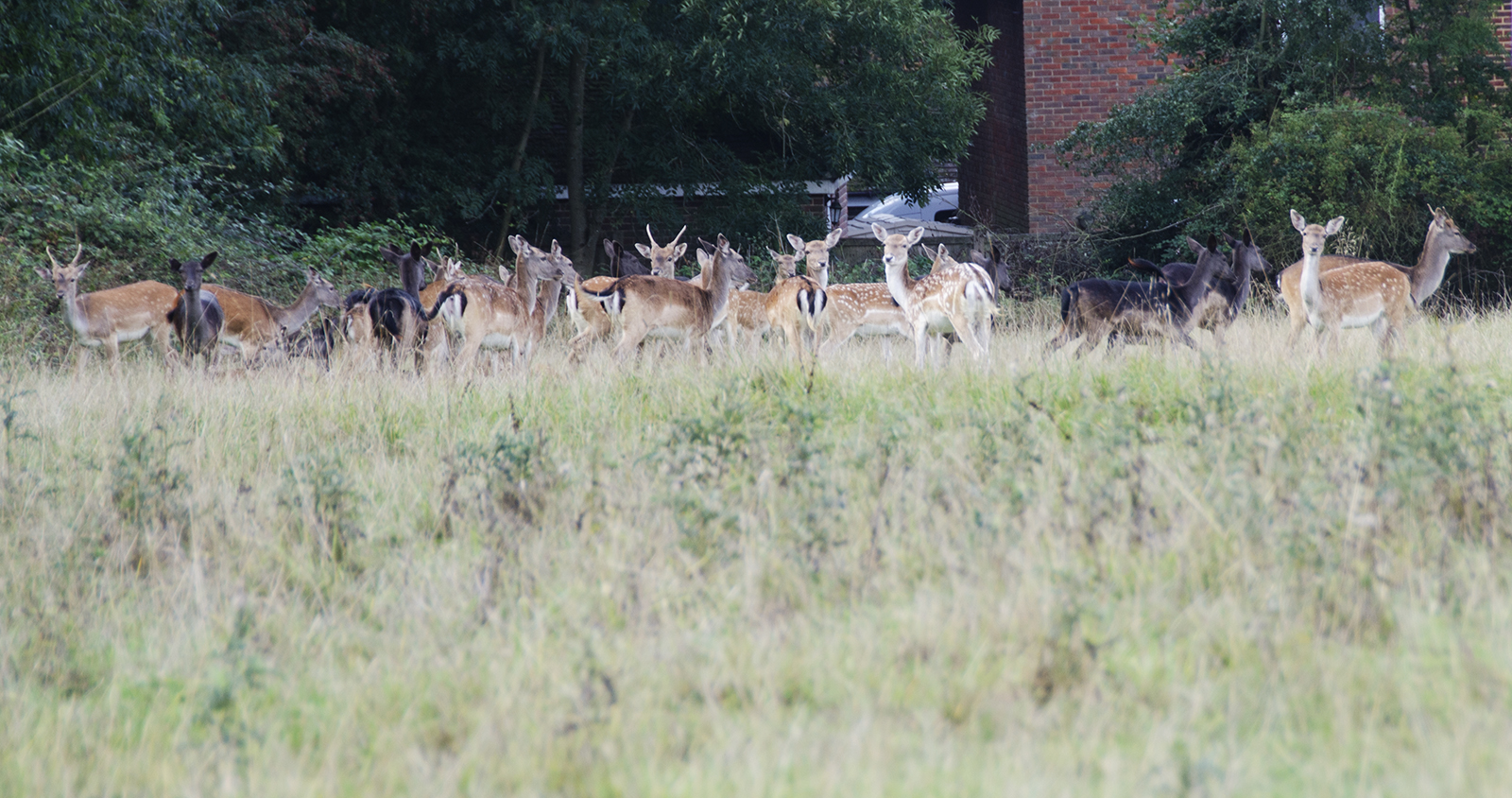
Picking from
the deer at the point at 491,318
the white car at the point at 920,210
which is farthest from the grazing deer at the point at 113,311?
the white car at the point at 920,210

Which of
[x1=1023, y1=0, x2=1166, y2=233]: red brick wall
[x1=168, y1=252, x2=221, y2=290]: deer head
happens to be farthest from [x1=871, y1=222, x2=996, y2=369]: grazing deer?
[x1=1023, y1=0, x2=1166, y2=233]: red brick wall

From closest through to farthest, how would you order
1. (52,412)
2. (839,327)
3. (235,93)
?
(52,412) < (839,327) < (235,93)

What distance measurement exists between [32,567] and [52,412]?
2.95m

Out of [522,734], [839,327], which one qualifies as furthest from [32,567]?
[839,327]

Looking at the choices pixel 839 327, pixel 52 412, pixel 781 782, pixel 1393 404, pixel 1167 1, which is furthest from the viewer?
pixel 1167 1

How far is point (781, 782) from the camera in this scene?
2.86 meters

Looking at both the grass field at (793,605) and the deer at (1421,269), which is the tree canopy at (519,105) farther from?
the grass field at (793,605)

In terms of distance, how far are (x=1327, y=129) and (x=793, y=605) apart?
1336 centimetres

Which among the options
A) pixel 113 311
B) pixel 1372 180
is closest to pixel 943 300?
pixel 113 311

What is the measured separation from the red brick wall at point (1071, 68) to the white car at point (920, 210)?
15.5 feet

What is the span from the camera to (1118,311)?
999 centimetres

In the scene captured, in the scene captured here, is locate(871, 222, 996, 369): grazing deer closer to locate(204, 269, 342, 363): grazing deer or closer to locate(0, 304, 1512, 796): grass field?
locate(0, 304, 1512, 796): grass field

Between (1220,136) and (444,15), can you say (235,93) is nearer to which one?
(444,15)

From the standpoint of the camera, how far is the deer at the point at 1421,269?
10.2m
